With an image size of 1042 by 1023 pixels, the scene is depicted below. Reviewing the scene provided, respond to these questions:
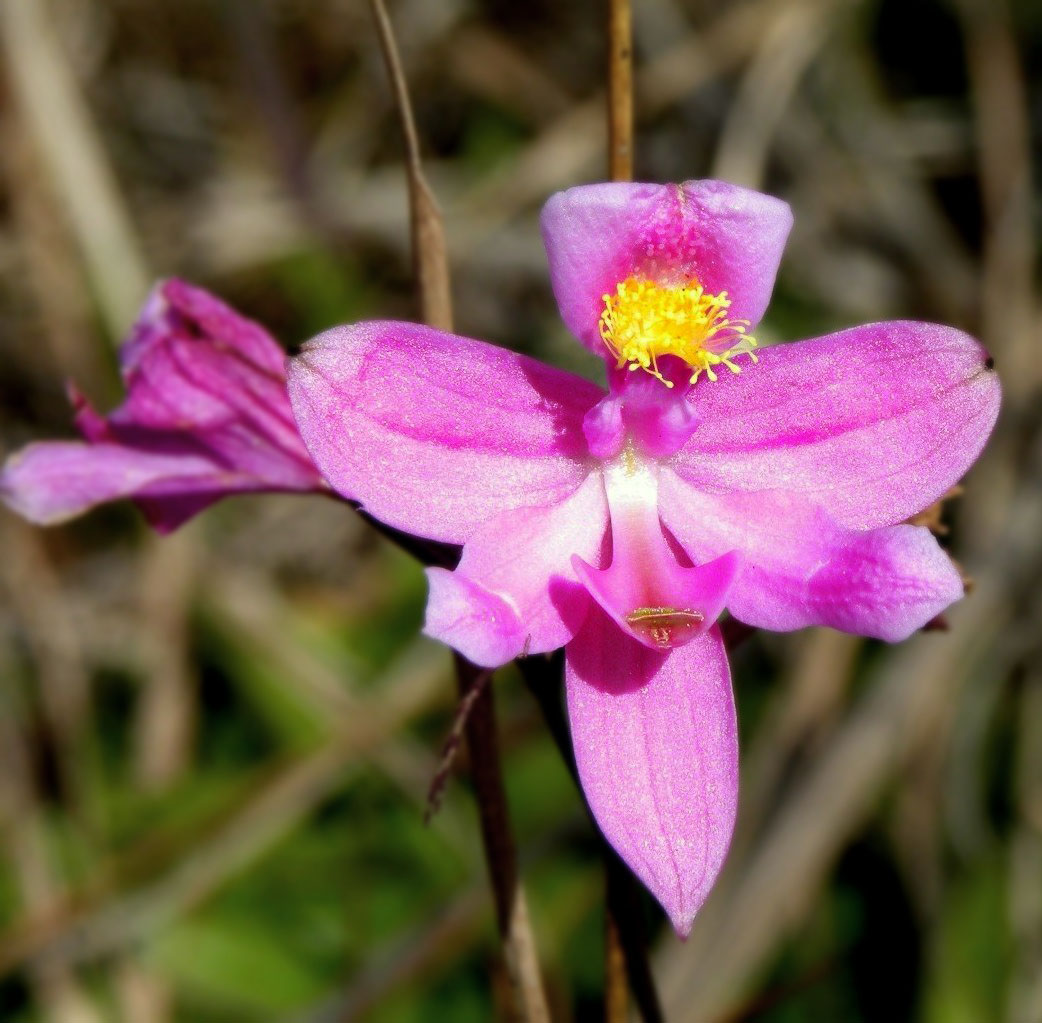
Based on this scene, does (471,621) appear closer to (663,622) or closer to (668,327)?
(663,622)

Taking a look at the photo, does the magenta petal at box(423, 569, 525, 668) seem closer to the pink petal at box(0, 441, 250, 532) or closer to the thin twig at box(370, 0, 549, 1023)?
the thin twig at box(370, 0, 549, 1023)

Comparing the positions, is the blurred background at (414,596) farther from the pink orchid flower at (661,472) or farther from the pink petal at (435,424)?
the pink petal at (435,424)

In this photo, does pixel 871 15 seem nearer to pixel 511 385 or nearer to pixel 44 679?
pixel 44 679

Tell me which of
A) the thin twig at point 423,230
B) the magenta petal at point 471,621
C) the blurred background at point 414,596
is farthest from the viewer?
the blurred background at point 414,596

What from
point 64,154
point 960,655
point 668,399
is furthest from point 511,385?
point 64,154

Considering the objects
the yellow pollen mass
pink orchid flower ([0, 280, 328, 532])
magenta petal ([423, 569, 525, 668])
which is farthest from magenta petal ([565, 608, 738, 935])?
pink orchid flower ([0, 280, 328, 532])

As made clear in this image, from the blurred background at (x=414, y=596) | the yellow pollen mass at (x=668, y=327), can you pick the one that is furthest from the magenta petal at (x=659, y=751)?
the blurred background at (x=414, y=596)

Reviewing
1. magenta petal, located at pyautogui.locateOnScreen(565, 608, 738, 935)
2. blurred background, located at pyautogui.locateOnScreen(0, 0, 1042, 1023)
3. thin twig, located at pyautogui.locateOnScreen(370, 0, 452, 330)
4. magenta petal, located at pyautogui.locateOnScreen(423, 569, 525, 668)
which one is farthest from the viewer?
blurred background, located at pyautogui.locateOnScreen(0, 0, 1042, 1023)
